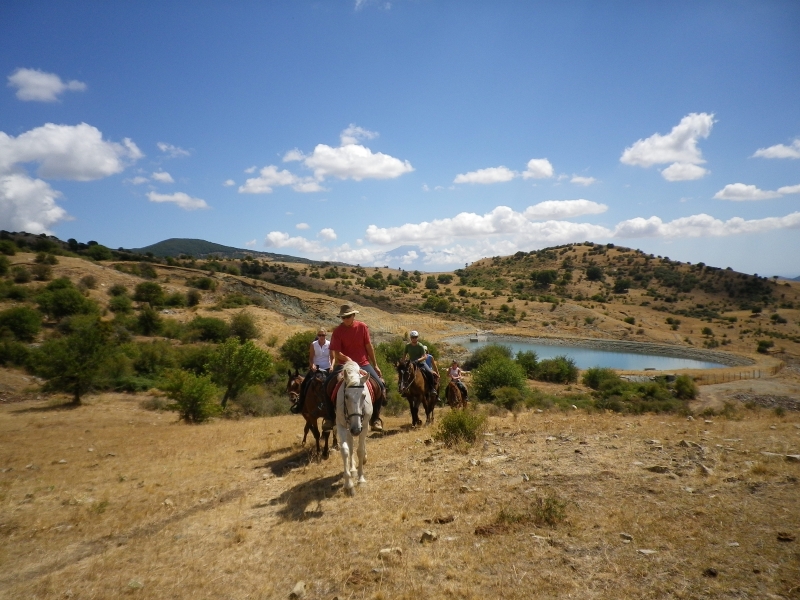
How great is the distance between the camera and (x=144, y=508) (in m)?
7.61

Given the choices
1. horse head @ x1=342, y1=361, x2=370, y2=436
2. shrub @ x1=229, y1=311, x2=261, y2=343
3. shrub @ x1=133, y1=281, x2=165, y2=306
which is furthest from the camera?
shrub @ x1=133, y1=281, x2=165, y2=306

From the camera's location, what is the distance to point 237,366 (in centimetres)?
2078

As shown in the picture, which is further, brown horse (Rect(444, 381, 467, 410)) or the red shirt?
brown horse (Rect(444, 381, 467, 410))

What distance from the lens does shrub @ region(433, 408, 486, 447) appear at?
984 cm

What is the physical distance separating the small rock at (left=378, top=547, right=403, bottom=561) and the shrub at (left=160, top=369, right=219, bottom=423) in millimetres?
14089

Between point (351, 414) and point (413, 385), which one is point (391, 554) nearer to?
point (351, 414)

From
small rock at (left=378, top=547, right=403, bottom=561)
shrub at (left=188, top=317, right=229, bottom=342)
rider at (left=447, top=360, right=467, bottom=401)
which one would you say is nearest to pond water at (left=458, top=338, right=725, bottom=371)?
shrub at (left=188, top=317, right=229, bottom=342)

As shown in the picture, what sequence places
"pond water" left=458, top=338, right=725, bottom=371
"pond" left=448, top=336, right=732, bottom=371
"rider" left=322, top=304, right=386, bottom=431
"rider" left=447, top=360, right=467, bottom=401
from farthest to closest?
"pond" left=448, top=336, right=732, bottom=371
"pond water" left=458, top=338, right=725, bottom=371
"rider" left=447, top=360, right=467, bottom=401
"rider" left=322, top=304, right=386, bottom=431

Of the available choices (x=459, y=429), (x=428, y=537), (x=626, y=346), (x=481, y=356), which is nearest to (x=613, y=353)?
(x=626, y=346)

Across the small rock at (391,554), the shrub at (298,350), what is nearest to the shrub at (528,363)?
Result: the shrub at (298,350)

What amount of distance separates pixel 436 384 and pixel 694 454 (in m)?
6.54

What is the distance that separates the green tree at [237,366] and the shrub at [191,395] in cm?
286

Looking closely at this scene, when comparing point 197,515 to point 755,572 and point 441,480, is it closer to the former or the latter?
point 441,480

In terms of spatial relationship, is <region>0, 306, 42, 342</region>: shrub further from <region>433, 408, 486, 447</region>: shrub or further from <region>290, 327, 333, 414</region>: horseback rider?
<region>433, 408, 486, 447</region>: shrub
